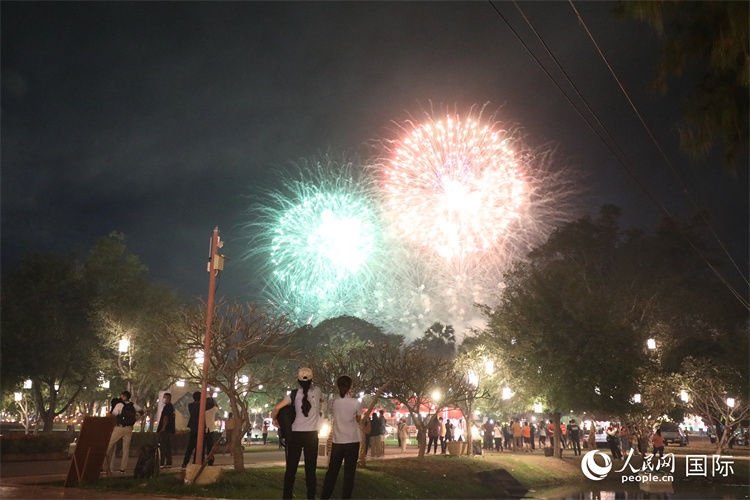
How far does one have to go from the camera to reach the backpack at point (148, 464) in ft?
42.3

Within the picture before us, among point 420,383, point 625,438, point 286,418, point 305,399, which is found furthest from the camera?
point 625,438

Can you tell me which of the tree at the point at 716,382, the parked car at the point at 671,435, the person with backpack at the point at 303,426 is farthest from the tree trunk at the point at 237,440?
the parked car at the point at 671,435

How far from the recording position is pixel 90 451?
12.5m

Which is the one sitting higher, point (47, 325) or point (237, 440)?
point (47, 325)

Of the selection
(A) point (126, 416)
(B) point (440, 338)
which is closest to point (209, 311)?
(A) point (126, 416)

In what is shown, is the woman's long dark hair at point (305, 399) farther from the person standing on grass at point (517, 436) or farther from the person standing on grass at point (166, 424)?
the person standing on grass at point (517, 436)

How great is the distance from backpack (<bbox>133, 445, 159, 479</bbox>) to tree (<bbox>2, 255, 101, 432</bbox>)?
2829 centimetres

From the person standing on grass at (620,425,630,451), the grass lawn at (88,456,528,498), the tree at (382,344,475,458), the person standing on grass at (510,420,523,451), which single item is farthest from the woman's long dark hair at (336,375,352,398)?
the person standing on grass at (510,420,523,451)

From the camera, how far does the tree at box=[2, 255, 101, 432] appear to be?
36938 mm

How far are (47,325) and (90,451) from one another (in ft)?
95.6

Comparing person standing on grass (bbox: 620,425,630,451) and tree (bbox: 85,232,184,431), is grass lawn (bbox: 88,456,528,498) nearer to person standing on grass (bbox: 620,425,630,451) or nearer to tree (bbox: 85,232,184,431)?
person standing on grass (bbox: 620,425,630,451)

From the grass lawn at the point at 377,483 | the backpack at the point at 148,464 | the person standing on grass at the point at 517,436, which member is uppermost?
the backpack at the point at 148,464

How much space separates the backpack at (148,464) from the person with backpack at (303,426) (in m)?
5.77

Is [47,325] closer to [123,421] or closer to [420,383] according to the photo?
[420,383]
